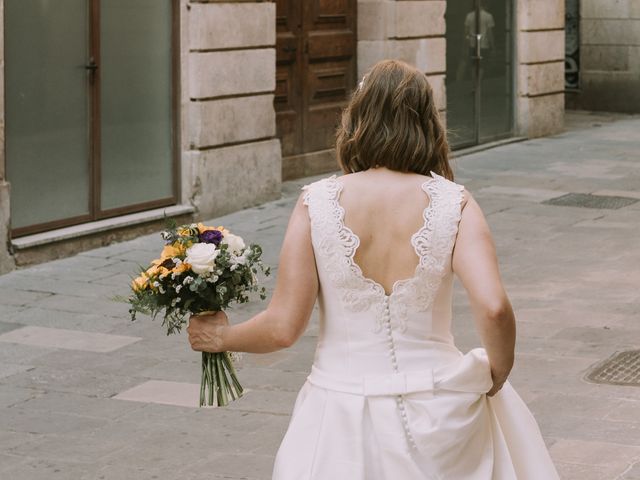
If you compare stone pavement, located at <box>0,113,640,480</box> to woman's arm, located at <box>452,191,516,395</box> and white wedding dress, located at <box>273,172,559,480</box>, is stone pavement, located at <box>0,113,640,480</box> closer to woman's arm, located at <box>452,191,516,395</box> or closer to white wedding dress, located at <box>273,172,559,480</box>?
white wedding dress, located at <box>273,172,559,480</box>

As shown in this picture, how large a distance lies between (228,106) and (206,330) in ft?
29.1

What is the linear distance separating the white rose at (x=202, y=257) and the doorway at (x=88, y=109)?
6.78 m

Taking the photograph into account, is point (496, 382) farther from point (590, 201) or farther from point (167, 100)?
point (590, 201)

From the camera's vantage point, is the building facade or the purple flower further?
the building facade

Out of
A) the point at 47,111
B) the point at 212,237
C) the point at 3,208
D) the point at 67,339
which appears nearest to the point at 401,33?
the point at 47,111

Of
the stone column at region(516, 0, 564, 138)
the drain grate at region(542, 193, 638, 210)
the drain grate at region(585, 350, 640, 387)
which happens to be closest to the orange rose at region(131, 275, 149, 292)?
the drain grate at region(585, 350, 640, 387)

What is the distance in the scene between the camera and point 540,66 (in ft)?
60.6

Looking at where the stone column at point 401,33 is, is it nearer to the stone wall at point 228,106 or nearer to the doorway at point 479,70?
the doorway at point 479,70

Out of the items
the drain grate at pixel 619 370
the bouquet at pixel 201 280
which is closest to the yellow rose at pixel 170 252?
the bouquet at pixel 201 280

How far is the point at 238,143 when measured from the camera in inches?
492

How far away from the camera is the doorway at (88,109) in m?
10.3

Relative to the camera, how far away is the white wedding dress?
333 centimetres

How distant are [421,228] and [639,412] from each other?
345 cm

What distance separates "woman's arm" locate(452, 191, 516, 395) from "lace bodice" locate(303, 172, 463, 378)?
0.03m
